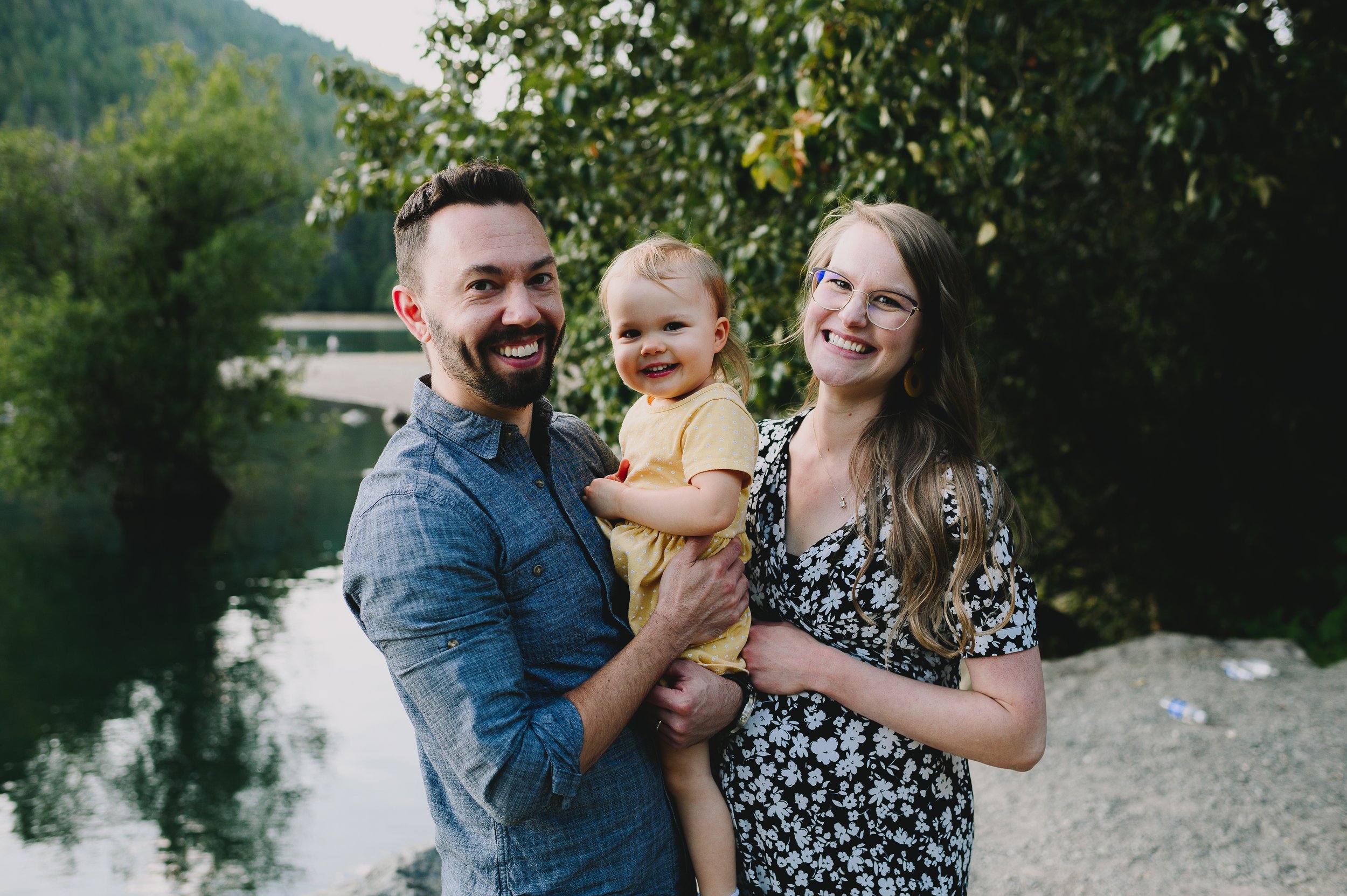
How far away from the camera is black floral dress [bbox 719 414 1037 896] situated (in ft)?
5.65

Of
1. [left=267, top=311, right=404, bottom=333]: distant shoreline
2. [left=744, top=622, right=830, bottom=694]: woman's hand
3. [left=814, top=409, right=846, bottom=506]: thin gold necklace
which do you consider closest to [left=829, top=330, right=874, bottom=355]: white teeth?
[left=814, top=409, right=846, bottom=506]: thin gold necklace

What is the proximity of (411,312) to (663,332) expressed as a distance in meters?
0.49

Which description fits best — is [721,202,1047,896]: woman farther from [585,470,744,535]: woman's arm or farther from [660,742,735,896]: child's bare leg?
[585,470,744,535]: woman's arm

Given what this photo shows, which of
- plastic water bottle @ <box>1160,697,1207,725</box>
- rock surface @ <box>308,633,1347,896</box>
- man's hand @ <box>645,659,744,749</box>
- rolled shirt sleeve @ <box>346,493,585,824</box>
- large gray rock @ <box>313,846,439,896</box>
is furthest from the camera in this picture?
plastic water bottle @ <box>1160,697,1207,725</box>

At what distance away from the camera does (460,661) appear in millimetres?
1434

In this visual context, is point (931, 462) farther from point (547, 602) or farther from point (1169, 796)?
point (1169, 796)

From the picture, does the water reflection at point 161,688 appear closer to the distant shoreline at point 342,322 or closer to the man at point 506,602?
the man at point 506,602

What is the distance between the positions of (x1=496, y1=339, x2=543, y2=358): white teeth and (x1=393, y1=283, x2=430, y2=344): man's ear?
0.16m

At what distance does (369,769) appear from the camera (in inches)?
306

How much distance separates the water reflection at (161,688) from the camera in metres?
7.33

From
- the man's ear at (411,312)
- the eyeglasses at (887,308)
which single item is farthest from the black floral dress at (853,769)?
the man's ear at (411,312)

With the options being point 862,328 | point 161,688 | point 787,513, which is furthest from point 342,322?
point 862,328

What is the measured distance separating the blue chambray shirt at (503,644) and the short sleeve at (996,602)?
63 centimetres

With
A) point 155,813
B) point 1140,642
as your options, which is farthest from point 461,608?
point 155,813
